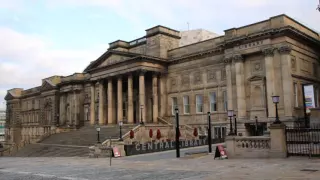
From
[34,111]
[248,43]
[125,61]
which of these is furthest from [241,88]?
[34,111]

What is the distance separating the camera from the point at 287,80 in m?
37.4

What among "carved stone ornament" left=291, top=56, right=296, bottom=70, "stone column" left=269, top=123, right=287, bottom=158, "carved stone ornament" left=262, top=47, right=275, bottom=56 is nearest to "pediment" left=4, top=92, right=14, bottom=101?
"carved stone ornament" left=262, top=47, right=275, bottom=56

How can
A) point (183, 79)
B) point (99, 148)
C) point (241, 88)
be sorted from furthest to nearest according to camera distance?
point (183, 79) < point (241, 88) < point (99, 148)

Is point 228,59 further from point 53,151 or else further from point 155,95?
point 53,151

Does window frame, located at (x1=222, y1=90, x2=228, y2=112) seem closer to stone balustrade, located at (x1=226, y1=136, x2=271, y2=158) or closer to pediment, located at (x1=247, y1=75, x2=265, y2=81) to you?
pediment, located at (x1=247, y1=75, x2=265, y2=81)

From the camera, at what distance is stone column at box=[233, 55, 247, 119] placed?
41.0 meters

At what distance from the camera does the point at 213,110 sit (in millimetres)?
46500

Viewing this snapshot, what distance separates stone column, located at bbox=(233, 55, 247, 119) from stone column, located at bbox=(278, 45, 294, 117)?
5.00 meters

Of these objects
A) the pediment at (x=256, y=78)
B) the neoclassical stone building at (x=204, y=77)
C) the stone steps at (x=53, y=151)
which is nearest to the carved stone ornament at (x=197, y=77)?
the neoclassical stone building at (x=204, y=77)

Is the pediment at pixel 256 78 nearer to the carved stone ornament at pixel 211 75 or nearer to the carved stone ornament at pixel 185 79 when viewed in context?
the carved stone ornament at pixel 211 75

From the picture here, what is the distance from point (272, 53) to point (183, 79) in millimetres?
15173

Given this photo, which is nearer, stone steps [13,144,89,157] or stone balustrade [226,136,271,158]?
stone balustrade [226,136,271,158]

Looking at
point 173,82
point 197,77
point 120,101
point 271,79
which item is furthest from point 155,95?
point 271,79

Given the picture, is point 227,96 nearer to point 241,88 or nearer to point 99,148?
point 241,88
